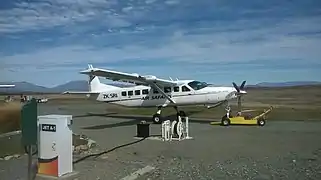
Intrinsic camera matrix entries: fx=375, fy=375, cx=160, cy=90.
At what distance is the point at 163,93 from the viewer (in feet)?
45.8

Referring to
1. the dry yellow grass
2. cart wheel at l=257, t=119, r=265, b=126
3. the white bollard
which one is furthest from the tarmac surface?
cart wheel at l=257, t=119, r=265, b=126

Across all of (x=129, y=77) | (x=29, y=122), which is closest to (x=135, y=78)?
(x=129, y=77)

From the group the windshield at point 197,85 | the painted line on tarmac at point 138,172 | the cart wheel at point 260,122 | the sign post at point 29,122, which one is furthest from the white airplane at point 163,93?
the sign post at point 29,122

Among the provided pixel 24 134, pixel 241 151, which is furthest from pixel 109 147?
pixel 24 134

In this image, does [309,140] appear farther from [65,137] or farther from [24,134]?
[24,134]

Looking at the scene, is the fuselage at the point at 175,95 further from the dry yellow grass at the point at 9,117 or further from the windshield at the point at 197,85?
the dry yellow grass at the point at 9,117

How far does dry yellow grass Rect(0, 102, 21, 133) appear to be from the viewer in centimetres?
633

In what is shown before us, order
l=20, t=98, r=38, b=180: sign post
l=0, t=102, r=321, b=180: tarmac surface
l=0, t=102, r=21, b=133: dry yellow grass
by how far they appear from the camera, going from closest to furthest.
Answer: l=20, t=98, r=38, b=180: sign post
l=0, t=102, r=321, b=180: tarmac surface
l=0, t=102, r=21, b=133: dry yellow grass

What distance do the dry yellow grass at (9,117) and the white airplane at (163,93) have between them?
3.85 metres

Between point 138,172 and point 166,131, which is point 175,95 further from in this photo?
point 138,172

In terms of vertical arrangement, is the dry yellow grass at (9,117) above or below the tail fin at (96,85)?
below

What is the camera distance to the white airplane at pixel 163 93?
1283 cm

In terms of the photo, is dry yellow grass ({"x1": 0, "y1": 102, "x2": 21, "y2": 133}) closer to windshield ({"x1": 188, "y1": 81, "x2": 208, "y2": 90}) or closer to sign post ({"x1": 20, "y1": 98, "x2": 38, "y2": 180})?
sign post ({"x1": 20, "y1": 98, "x2": 38, "y2": 180})

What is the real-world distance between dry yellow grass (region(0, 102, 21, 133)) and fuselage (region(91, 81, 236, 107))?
6.63m
